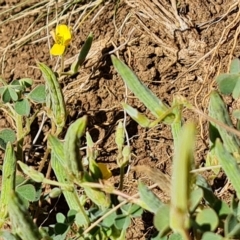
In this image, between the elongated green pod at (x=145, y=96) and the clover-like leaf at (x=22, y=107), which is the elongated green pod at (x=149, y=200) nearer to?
the elongated green pod at (x=145, y=96)

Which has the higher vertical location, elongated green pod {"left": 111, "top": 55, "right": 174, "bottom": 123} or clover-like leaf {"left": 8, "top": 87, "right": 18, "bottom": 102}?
clover-like leaf {"left": 8, "top": 87, "right": 18, "bottom": 102}

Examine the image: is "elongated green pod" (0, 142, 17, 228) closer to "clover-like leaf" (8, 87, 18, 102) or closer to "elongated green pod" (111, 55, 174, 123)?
"clover-like leaf" (8, 87, 18, 102)

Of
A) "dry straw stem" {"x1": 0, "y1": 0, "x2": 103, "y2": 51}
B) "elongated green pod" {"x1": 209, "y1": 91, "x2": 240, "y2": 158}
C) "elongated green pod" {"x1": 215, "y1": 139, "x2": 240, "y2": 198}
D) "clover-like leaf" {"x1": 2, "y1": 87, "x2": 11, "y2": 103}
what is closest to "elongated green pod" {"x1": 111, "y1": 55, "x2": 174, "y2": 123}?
"elongated green pod" {"x1": 209, "y1": 91, "x2": 240, "y2": 158}

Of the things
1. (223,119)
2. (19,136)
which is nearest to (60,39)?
(19,136)

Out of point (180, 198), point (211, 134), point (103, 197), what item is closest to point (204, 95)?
point (211, 134)

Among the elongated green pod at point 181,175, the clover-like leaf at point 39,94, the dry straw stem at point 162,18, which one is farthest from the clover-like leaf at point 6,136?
the elongated green pod at point 181,175

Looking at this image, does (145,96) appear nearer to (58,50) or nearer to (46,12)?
(58,50)

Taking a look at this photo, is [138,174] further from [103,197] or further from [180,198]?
[180,198]
